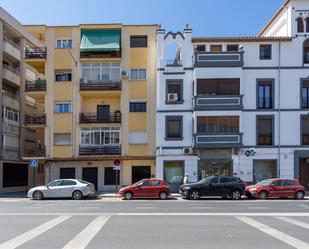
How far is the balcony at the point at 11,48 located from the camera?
40.4 meters

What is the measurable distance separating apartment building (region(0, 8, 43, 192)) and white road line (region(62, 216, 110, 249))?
24.7m

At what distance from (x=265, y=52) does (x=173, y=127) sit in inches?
376

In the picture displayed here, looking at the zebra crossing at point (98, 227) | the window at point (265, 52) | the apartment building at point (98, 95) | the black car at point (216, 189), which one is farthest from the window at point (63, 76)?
the zebra crossing at point (98, 227)

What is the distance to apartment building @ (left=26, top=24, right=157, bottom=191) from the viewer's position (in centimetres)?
3781

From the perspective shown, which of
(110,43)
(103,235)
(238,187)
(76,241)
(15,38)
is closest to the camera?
(76,241)

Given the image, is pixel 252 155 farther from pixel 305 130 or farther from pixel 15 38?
pixel 15 38

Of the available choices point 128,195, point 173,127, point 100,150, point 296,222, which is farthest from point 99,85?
point 296,222

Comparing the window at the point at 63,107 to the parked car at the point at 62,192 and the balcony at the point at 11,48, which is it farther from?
the parked car at the point at 62,192

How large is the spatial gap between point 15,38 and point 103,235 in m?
35.6

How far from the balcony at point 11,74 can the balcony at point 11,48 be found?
1196mm

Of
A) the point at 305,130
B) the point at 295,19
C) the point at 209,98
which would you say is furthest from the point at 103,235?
the point at 295,19

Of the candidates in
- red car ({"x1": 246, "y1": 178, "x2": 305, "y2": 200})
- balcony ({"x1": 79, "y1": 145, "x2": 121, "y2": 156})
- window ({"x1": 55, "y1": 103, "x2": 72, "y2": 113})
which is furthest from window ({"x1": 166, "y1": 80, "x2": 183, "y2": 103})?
red car ({"x1": 246, "y1": 178, "x2": 305, "y2": 200})

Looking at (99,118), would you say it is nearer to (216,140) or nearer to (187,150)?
(187,150)

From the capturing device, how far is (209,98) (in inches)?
1391
